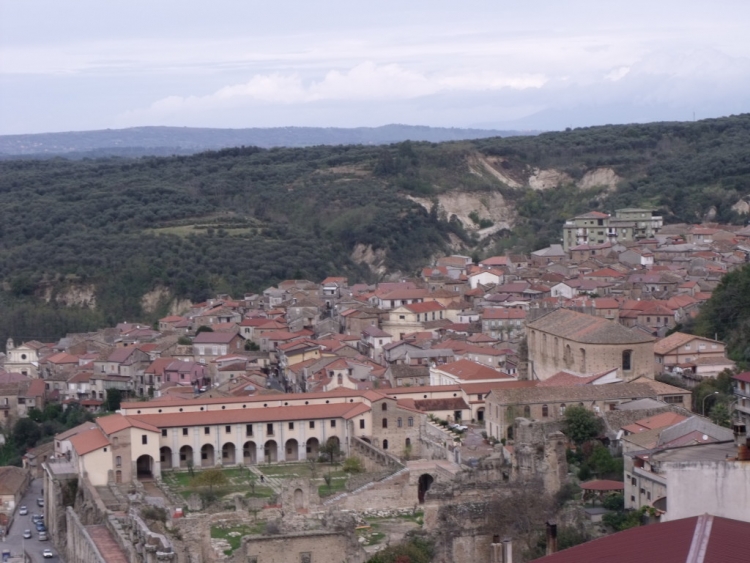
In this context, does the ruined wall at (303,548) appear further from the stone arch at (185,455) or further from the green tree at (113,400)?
the green tree at (113,400)

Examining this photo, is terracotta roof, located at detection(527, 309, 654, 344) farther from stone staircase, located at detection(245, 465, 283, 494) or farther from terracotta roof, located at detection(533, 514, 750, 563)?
terracotta roof, located at detection(533, 514, 750, 563)

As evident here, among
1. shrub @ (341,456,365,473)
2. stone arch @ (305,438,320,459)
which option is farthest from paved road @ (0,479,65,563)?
shrub @ (341,456,365,473)

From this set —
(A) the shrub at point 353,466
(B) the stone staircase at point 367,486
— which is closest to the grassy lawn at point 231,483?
(B) the stone staircase at point 367,486

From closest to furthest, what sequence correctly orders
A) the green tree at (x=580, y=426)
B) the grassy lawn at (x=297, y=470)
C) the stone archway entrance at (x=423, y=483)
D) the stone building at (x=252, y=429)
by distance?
1. the green tree at (x=580, y=426)
2. the stone archway entrance at (x=423, y=483)
3. the grassy lawn at (x=297, y=470)
4. the stone building at (x=252, y=429)

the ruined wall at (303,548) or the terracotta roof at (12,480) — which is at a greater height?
the ruined wall at (303,548)

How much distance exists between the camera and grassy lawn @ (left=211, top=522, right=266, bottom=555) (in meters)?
32.1

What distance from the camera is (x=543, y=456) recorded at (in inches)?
1280

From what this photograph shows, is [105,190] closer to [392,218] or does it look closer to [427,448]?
[392,218]

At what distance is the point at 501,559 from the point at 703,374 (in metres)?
19.6

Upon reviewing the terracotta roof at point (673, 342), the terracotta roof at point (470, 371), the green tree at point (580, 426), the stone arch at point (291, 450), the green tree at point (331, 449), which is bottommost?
the stone arch at point (291, 450)

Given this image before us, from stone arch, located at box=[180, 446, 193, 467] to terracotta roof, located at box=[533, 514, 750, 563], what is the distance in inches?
1264

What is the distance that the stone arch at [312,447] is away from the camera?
4406 centimetres

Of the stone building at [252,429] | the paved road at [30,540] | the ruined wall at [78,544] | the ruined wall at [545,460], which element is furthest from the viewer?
the stone building at [252,429]

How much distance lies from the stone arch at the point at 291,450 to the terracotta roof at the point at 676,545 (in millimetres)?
32144
